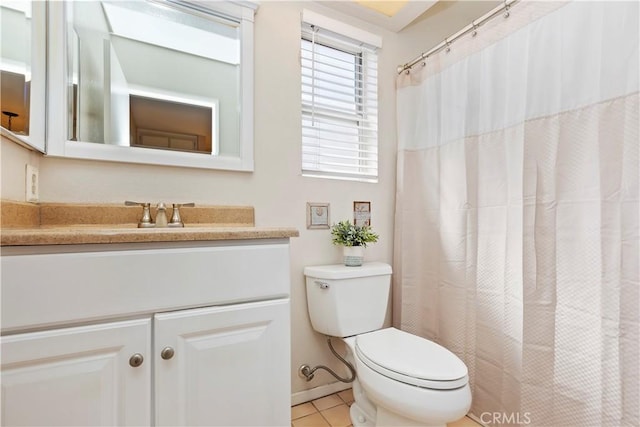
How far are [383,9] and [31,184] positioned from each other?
1.82 metres

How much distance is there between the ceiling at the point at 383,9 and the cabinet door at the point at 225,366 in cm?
158

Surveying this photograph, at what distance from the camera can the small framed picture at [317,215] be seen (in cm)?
155

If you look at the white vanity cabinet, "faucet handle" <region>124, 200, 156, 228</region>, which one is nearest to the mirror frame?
"faucet handle" <region>124, 200, 156, 228</region>

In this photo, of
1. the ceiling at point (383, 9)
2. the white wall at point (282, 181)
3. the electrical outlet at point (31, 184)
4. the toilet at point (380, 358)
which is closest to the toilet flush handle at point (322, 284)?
the toilet at point (380, 358)

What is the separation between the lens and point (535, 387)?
1.11 meters

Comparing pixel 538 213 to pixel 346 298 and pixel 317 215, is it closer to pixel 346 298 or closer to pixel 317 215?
pixel 346 298

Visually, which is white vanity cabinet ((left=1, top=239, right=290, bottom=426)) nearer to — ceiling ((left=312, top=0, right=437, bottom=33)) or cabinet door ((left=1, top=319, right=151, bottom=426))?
cabinet door ((left=1, top=319, right=151, bottom=426))

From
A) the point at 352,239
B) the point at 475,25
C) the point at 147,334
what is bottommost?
the point at 147,334

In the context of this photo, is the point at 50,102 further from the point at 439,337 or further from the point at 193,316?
the point at 439,337

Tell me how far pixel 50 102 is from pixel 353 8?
58.2 inches

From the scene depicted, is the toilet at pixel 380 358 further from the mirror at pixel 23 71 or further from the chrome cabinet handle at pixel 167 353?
the mirror at pixel 23 71

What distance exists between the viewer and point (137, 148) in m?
1.22

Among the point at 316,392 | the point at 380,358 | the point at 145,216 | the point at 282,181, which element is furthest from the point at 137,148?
the point at 316,392

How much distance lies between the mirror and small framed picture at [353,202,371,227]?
137cm
